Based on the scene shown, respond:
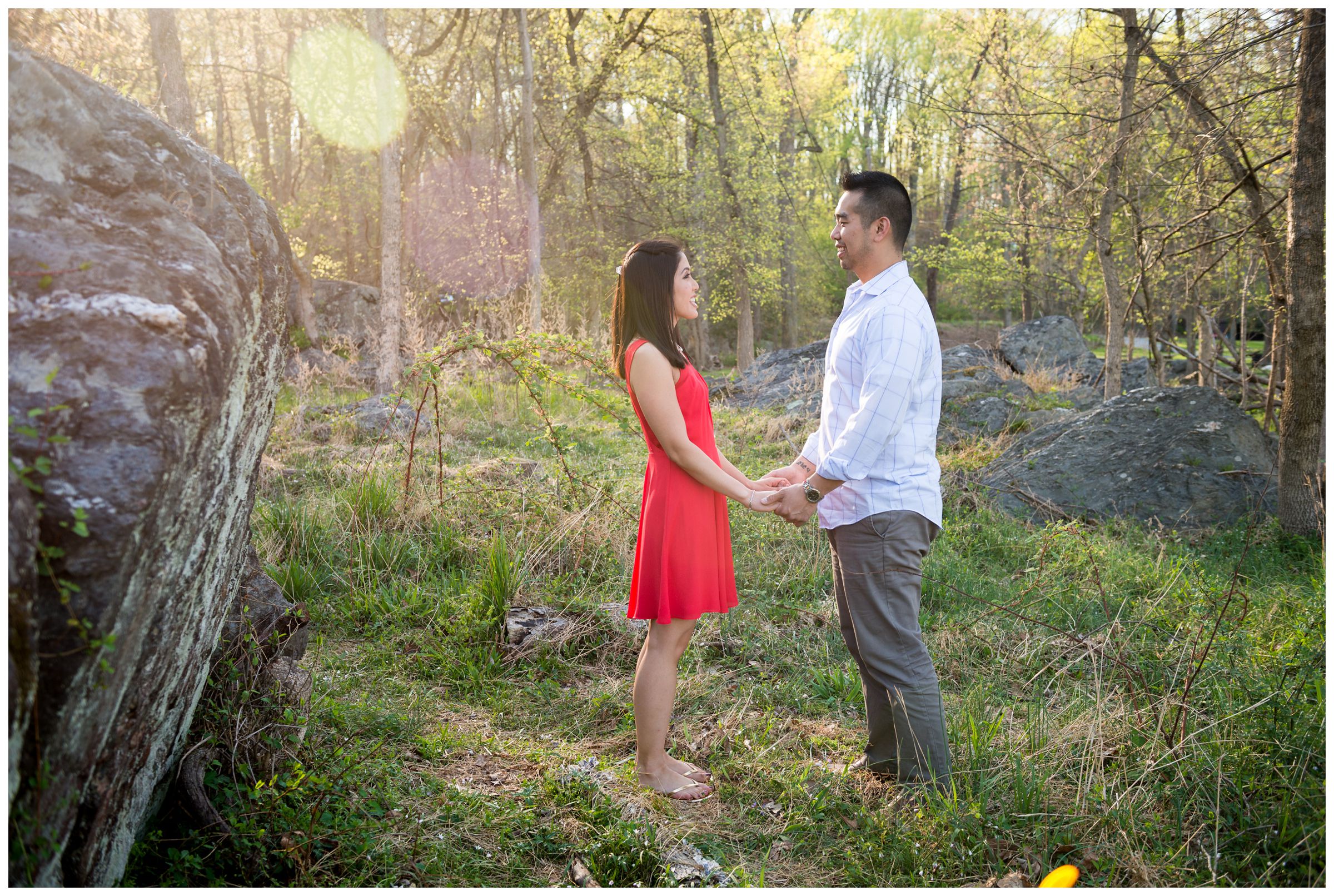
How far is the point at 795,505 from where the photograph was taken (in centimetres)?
288

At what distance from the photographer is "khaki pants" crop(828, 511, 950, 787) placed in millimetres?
2820

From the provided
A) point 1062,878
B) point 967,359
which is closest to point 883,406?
point 1062,878

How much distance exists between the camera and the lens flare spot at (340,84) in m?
17.9

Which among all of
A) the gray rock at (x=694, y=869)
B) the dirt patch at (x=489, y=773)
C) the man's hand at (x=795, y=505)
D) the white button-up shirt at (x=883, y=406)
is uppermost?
the white button-up shirt at (x=883, y=406)

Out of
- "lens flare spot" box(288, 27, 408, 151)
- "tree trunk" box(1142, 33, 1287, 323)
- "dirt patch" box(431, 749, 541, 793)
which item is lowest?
"dirt patch" box(431, 749, 541, 793)

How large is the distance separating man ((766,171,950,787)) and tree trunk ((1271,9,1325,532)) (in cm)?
388

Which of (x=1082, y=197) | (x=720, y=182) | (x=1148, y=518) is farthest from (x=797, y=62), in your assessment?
(x=1148, y=518)

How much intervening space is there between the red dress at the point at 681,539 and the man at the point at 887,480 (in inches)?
11.6

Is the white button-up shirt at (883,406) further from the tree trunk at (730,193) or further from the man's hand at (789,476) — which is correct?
the tree trunk at (730,193)

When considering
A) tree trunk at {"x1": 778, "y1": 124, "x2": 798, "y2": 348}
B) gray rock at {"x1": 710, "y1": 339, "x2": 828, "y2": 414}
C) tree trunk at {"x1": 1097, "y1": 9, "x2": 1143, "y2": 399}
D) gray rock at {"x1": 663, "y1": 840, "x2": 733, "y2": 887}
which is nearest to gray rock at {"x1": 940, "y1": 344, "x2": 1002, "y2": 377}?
gray rock at {"x1": 710, "y1": 339, "x2": 828, "y2": 414}

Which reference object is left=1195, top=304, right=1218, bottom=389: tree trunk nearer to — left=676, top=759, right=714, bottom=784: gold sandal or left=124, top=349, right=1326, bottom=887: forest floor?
left=124, top=349, right=1326, bottom=887: forest floor

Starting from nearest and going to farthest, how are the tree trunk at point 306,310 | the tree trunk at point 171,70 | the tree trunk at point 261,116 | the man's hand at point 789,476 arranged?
the man's hand at point 789,476 → the tree trunk at point 171,70 → the tree trunk at point 306,310 → the tree trunk at point 261,116

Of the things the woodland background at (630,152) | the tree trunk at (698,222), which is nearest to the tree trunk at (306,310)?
→ the woodland background at (630,152)

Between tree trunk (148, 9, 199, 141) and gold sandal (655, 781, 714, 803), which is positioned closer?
gold sandal (655, 781, 714, 803)
